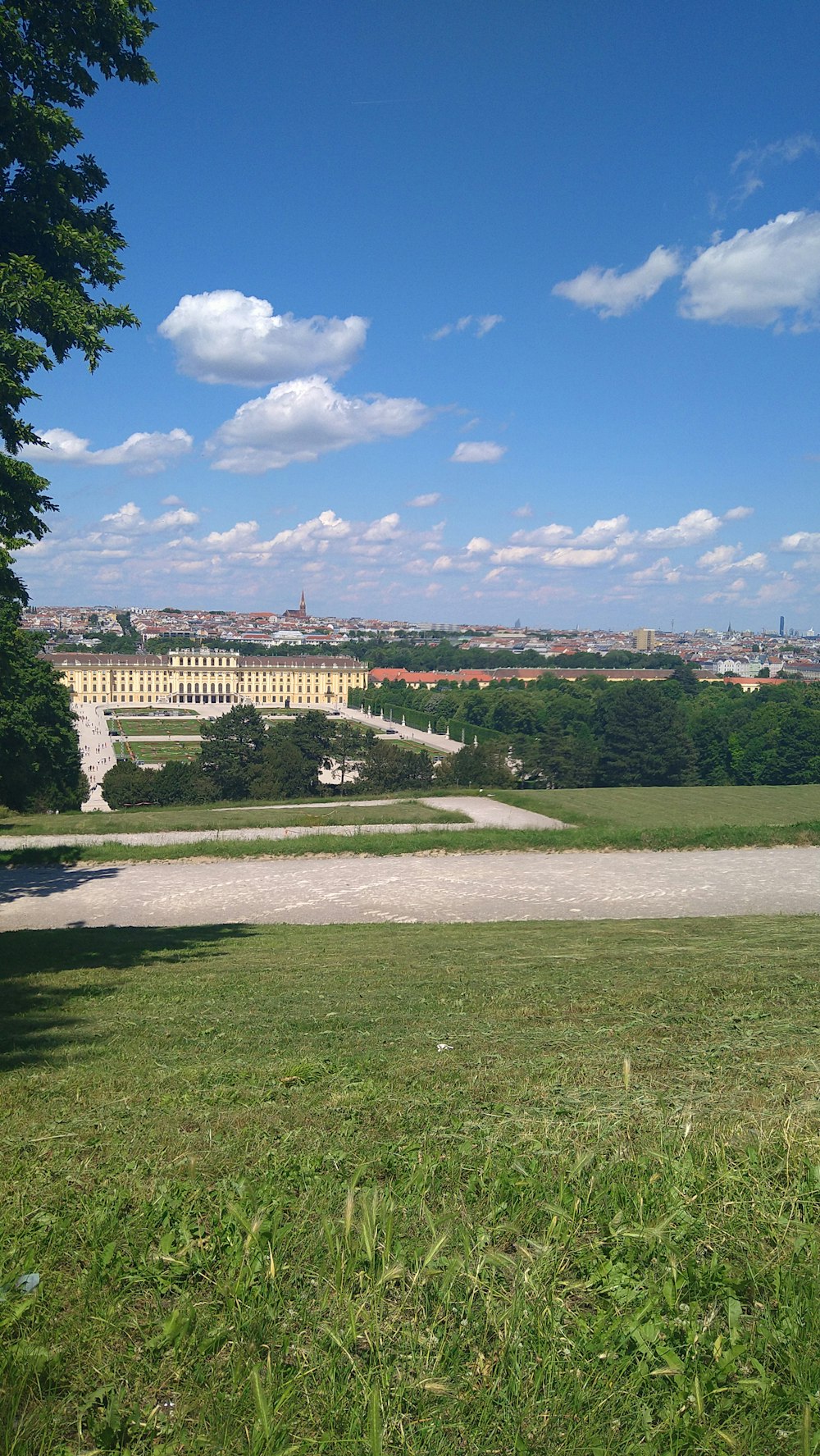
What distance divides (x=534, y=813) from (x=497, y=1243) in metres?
21.6

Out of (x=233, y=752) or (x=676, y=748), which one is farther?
(x=676, y=748)

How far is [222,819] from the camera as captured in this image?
72.2ft

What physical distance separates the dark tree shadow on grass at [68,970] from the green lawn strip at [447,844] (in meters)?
5.67

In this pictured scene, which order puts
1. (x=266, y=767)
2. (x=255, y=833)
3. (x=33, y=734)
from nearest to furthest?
(x=255, y=833) < (x=33, y=734) < (x=266, y=767)

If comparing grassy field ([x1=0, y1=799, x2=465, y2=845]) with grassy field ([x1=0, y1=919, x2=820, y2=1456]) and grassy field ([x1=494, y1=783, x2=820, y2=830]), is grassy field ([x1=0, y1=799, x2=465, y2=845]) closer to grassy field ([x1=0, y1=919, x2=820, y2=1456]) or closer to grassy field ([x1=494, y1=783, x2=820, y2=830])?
grassy field ([x1=494, y1=783, x2=820, y2=830])

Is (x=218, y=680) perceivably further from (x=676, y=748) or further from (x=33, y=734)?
(x=33, y=734)

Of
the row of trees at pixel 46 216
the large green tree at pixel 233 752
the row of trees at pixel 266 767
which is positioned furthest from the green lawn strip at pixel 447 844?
the large green tree at pixel 233 752

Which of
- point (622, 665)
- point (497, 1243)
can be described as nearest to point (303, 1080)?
point (497, 1243)

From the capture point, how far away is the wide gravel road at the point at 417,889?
13.6 metres

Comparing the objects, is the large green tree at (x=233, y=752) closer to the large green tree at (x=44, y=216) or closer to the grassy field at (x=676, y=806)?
the grassy field at (x=676, y=806)

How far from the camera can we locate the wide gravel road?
1363cm

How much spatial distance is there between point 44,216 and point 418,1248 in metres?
8.88

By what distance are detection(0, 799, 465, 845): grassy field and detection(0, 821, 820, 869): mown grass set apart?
2.57 ft

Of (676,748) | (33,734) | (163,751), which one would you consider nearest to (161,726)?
(163,751)
